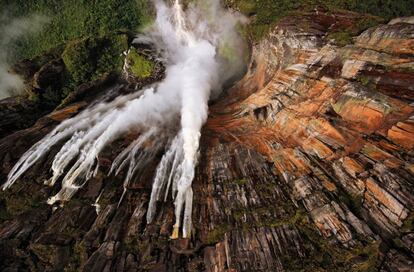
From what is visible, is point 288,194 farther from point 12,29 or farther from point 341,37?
point 12,29

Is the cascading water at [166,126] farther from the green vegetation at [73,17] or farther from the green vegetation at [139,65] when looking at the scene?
the green vegetation at [73,17]

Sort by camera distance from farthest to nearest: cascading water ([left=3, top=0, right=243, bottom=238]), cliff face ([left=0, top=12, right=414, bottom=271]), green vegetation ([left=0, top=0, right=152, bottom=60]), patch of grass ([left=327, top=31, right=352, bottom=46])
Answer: green vegetation ([left=0, top=0, right=152, bottom=60])
patch of grass ([left=327, top=31, right=352, bottom=46])
cascading water ([left=3, top=0, right=243, bottom=238])
cliff face ([left=0, top=12, right=414, bottom=271])

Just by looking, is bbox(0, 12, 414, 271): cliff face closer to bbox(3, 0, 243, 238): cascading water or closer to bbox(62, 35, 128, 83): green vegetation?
bbox(3, 0, 243, 238): cascading water

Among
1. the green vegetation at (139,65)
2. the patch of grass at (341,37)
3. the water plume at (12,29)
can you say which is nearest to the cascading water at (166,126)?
A: the green vegetation at (139,65)

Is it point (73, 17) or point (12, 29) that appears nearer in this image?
point (73, 17)

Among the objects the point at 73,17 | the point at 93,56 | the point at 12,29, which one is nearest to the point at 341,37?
A: the point at 93,56

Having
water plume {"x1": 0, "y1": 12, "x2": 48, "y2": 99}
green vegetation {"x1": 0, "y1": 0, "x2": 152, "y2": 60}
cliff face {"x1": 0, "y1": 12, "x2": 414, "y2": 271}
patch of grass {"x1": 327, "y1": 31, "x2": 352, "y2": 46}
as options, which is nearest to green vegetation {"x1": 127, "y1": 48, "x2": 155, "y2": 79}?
cliff face {"x1": 0, "y1": 12, "x2": 414, "y2": 271}

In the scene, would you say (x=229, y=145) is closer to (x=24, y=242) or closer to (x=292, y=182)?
(x=292, y=182)

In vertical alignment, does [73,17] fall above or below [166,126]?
below

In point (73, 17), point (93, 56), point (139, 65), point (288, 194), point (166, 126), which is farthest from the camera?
point (73, 17)
